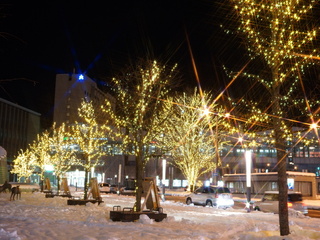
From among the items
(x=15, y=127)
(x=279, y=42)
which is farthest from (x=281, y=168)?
(x=15, y=127)

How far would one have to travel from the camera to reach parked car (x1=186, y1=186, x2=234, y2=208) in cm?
2625

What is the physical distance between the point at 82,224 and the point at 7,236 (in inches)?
150

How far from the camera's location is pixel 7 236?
9578 millimetres

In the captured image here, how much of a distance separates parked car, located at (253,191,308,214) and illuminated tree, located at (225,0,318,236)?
39.8 feet

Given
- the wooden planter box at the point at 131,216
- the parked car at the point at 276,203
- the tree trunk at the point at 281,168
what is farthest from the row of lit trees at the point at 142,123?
the parked car at the point at 276,203

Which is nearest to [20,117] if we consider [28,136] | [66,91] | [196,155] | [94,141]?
[28,136]

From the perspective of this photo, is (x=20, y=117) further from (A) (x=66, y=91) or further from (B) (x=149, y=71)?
(B) (x=149, y=71)

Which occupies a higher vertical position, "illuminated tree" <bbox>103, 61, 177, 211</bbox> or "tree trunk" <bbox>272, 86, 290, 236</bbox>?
"illuminated tree" <bbox>103, 61, 177, 211</bbox>

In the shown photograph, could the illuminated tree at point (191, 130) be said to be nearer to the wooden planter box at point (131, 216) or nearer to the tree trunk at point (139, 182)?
the tree trunk at point (139, 182)

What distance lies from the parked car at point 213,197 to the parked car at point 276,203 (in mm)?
2769

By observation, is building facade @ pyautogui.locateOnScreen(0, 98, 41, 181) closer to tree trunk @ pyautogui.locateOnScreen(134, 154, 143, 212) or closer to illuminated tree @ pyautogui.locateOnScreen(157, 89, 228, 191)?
illuminated tree @ pyautogui.locateOnScreen(157, 89, 228, 191)

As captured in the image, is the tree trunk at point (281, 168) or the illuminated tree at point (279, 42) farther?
the illuminated tree at point (279, 42)

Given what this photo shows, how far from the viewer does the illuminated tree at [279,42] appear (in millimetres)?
11031

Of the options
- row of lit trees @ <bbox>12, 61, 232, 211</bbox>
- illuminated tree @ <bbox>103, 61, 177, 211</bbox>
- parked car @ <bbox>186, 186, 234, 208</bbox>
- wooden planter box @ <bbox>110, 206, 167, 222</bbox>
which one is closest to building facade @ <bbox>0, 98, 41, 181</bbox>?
row of lit trees @ <bbox>12, 61, 232, 211</bbox>
